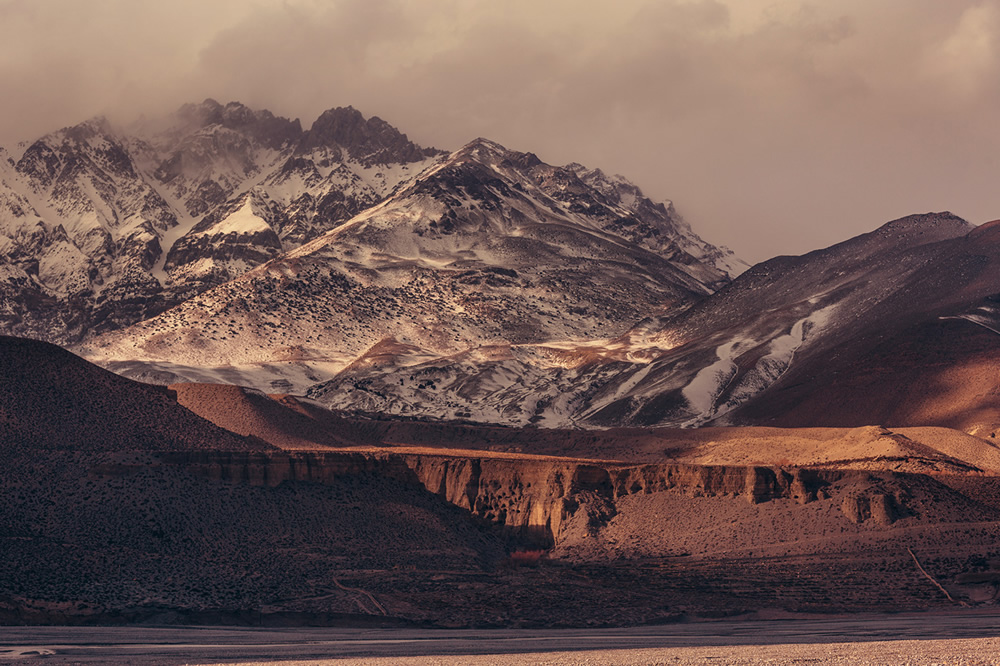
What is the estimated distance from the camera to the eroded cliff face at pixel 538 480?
278ft

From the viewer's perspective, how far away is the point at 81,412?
8369 centimetres

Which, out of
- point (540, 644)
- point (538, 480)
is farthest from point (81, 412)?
point (540, 644)

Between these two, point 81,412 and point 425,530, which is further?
point 425,530

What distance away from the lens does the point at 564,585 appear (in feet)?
250

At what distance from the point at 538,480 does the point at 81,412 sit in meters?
29.5

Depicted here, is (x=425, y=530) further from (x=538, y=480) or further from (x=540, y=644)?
(x=540, y=644)

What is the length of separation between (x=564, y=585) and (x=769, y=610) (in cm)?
1050

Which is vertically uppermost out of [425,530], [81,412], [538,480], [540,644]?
[81,412]

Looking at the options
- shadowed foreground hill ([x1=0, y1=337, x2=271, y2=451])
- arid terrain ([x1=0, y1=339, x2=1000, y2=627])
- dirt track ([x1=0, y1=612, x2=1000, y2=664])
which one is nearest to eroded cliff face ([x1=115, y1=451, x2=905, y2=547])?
arid terrain ([x1=0, y1=339, x2=1000, y2=627])

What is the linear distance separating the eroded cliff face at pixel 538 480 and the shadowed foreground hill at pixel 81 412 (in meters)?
3.32

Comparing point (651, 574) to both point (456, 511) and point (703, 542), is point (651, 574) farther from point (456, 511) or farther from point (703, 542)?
point (456, 511)

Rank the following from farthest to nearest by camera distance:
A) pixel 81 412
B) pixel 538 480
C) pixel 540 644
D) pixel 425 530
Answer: pixel 538 480, pixel 425 530, pixel 81 412, pixel 540 644

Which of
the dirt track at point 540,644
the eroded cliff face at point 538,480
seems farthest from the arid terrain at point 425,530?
the dirt track at point 540,644

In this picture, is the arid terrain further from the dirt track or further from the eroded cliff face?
the dirt track
